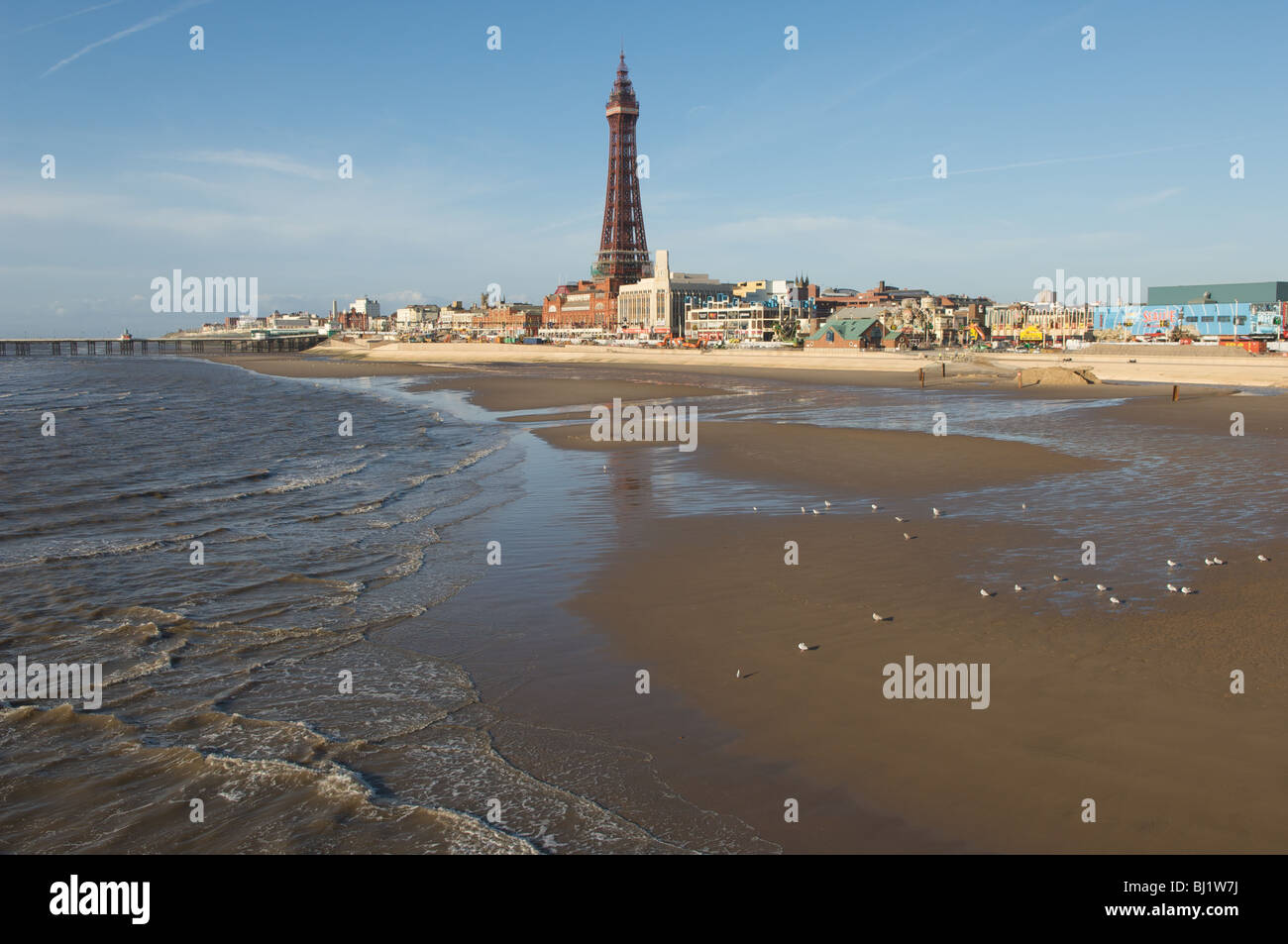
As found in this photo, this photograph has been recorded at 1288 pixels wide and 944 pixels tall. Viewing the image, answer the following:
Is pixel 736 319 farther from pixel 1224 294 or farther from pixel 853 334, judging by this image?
pixel 1224 294

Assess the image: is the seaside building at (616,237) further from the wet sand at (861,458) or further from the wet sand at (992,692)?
the wet sand at (992,692)

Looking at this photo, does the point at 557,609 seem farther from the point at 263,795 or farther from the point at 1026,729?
the point at 1026,729

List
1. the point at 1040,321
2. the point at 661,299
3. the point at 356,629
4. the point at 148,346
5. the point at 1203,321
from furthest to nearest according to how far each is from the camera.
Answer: the point at 148,346 → the point at 661,299 → the point at 1040,321 → the point at 1203,321 → the point at 356,629

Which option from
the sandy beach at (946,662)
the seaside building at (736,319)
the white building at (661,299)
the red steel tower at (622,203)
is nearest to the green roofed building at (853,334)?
the seaside building at (736,319)

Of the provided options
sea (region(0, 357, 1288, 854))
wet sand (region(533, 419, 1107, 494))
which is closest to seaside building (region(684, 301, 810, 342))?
wet sand (region(533, 419, 1107, 494))

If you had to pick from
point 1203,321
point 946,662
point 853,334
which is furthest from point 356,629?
point 1203,321

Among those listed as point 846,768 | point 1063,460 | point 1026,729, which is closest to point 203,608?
point 846,768
